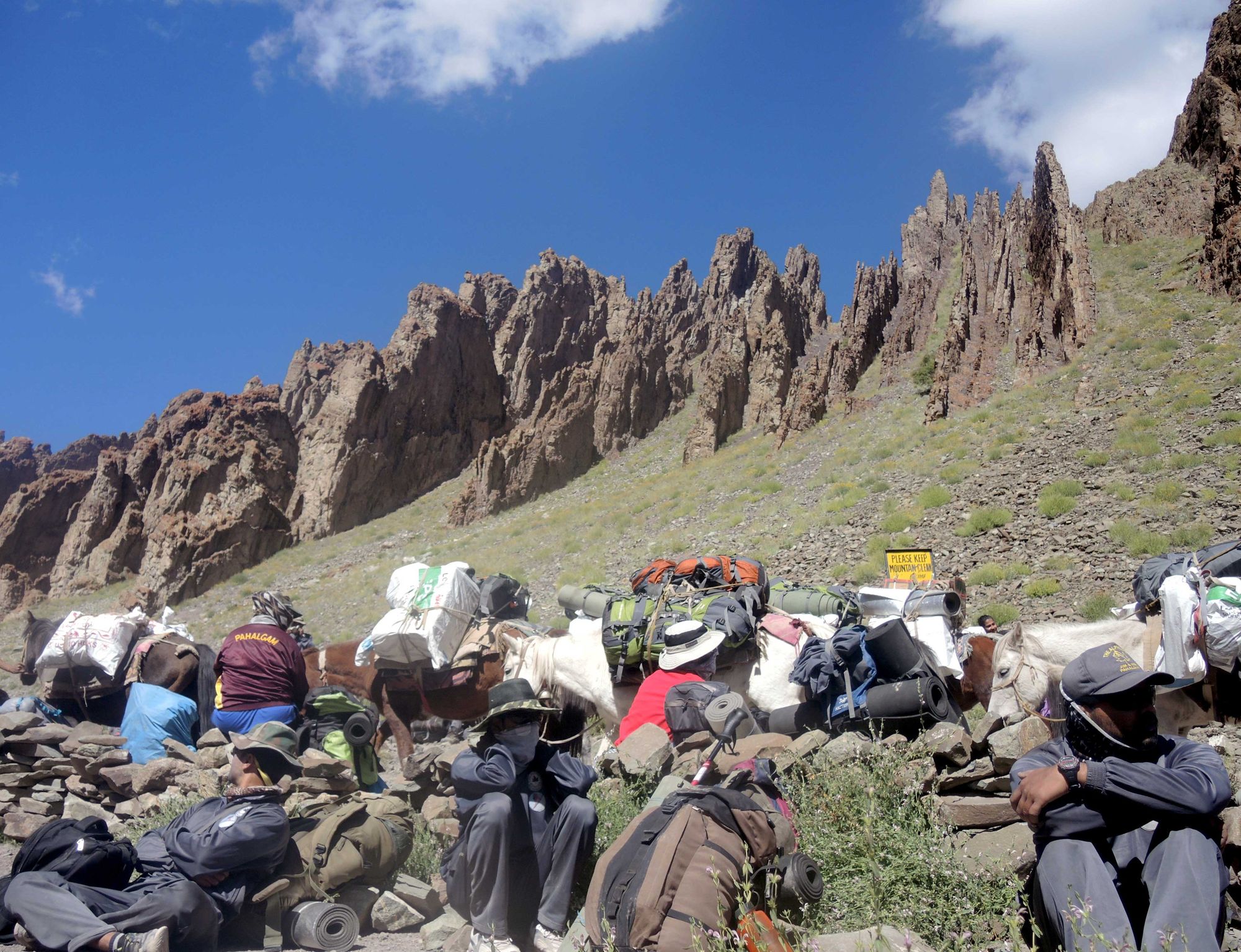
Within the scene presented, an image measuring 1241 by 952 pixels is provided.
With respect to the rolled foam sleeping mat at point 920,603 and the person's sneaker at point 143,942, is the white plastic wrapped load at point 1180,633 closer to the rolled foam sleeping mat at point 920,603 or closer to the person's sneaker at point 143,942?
the rolled foam sleeping mat at point 920,603

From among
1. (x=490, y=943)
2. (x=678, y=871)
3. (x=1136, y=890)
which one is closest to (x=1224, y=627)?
(x=1136, y=890)

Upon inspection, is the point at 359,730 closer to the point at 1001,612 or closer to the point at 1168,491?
the point at 1001,612

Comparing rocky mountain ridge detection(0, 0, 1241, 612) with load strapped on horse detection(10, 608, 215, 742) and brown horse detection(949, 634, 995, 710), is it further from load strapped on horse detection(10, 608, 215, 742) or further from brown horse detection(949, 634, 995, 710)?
load strapped on horse detection(10, 608, 215, 742)

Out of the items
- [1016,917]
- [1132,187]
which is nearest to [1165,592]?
[1016,917]

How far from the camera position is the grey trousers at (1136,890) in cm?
286

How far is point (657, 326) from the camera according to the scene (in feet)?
230

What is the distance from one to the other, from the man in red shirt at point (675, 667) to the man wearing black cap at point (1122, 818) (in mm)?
3369

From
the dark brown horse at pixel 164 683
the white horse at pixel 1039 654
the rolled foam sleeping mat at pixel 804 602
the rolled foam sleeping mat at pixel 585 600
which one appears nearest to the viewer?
the white horse at pixel 1039 654

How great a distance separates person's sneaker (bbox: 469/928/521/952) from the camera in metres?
4.27

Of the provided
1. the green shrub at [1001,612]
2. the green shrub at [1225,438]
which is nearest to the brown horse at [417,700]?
the green shrub at [1001,612]

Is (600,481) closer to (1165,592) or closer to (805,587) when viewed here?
(805,587)

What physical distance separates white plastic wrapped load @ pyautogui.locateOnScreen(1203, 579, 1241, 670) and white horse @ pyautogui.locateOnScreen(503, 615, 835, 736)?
2.92m

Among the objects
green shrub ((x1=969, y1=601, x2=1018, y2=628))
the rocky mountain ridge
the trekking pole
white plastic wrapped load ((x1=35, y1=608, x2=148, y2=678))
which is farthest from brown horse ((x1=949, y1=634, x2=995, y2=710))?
the rocky mountain ridge

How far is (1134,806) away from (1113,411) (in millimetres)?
15954
